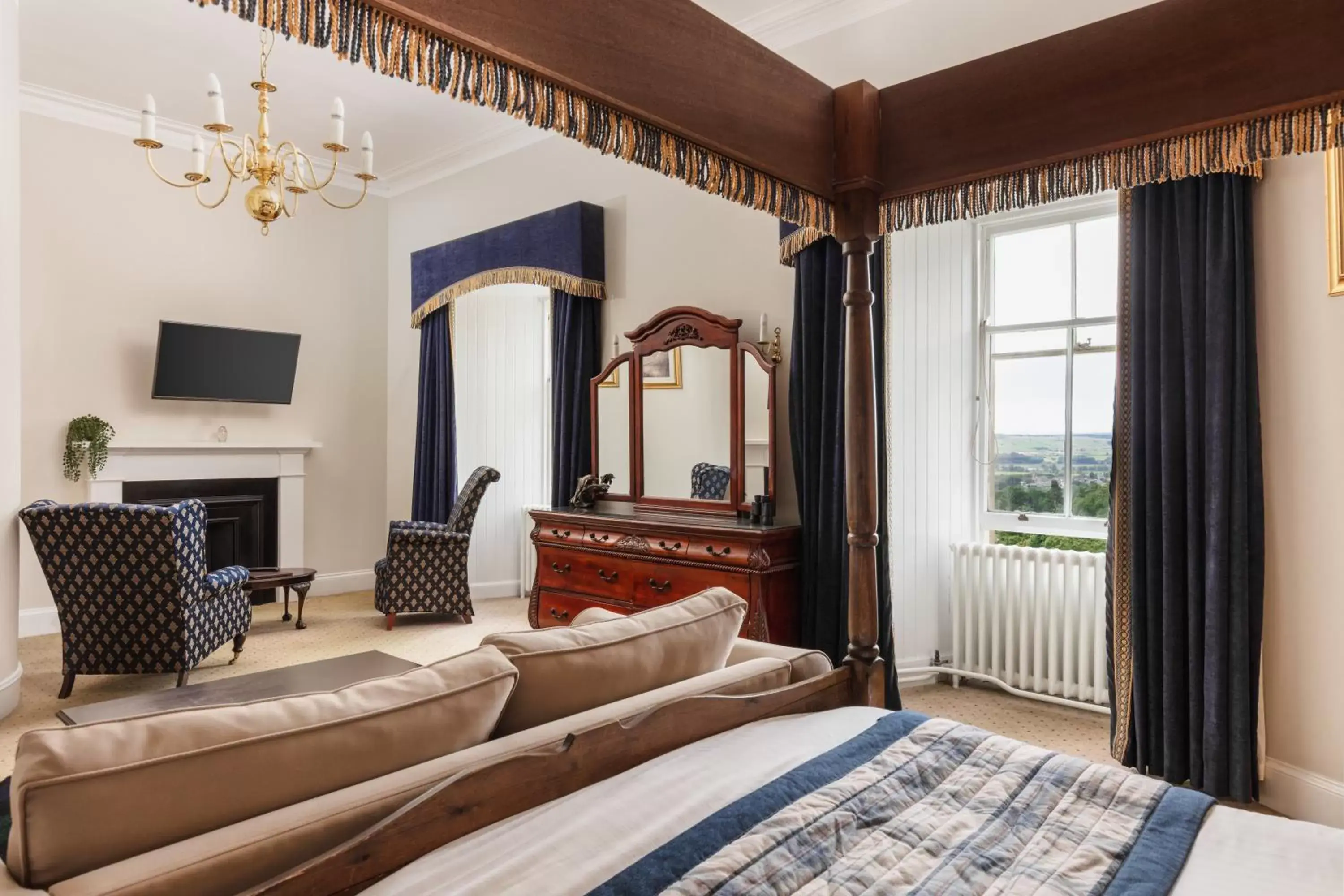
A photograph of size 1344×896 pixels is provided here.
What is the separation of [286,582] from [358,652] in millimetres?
683

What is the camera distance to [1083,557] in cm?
336

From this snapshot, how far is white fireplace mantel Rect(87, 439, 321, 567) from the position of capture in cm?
522

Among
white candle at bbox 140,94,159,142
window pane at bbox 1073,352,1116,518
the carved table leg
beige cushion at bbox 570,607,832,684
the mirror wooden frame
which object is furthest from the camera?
the carved table leg

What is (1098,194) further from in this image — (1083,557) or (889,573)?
(889,573)

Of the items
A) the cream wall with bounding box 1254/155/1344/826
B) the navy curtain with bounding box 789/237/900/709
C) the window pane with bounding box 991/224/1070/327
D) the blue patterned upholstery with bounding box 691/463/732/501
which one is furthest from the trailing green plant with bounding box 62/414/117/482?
the cream wall with bounding box 1254/155/1344/826

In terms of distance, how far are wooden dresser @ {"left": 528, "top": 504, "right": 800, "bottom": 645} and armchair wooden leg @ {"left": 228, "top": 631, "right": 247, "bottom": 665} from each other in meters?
1.50

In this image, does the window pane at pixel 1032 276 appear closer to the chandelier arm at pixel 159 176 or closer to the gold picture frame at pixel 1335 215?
the gold picture frame at pixel 1335 215

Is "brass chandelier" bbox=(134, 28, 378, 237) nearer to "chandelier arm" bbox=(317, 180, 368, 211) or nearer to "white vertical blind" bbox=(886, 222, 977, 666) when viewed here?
"chandelier arm" bbox=(317, 180, 368, 211)

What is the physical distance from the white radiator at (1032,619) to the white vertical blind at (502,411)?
3.45 m

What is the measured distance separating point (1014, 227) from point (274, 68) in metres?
4.03

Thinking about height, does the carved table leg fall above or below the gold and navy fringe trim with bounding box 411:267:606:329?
below

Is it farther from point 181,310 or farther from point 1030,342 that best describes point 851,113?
point 181,310

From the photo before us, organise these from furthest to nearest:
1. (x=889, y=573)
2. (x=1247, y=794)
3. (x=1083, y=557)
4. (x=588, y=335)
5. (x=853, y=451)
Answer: (x=588, y=335) → (x=889, y=573) → (x=1083, y=557) → (x=1247, y=794) → (x=853, y=451)

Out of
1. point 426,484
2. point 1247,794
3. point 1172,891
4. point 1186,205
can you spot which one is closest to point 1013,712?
point 1247,794
